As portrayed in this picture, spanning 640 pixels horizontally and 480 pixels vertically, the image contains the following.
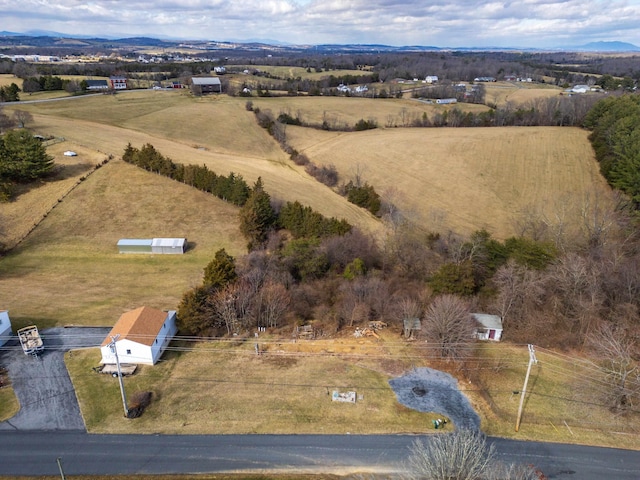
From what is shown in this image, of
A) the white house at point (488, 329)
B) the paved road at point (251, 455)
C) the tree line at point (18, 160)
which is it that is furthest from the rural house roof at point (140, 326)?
the tree line at point (18, 160)

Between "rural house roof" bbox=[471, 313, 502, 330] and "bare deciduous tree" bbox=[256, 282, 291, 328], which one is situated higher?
"bare deciduous tree" bbox=[256, 282, 291, 328]

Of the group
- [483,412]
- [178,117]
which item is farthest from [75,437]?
[178,117]

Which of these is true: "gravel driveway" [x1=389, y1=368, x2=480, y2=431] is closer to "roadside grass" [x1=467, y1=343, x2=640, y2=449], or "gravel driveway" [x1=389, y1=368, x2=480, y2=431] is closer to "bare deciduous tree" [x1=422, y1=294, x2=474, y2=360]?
"roadside grass" [x1=467, y1=343, x2=640, y2=449]

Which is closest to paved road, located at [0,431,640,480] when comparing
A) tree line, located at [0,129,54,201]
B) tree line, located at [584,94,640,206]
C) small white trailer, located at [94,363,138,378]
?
small white trailer, located at [94,363,138,378]

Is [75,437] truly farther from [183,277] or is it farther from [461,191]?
[461,191]

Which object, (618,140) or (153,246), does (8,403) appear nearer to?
(153,246)

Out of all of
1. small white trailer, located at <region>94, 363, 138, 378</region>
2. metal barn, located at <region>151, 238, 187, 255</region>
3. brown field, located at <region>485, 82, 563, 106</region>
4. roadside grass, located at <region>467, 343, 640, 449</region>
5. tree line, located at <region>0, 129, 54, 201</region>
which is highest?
brown field, located at <region>485, 82, 563, 106</region>
